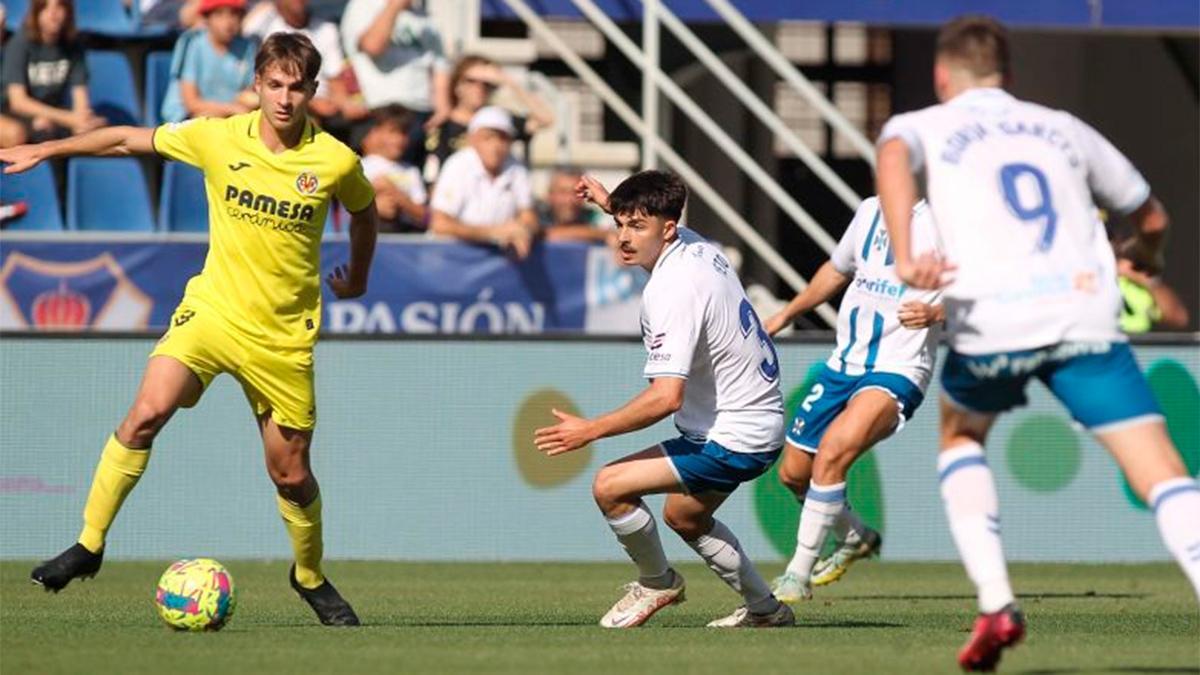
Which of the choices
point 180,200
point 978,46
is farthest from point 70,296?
point 978,46

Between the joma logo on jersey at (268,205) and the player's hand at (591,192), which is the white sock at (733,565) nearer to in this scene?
the player's hand at (591,192)

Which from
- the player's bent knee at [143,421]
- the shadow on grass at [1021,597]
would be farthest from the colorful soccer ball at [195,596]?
the shadow on grass at [1021,597]

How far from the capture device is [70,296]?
1542cm

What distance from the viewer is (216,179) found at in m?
9.48

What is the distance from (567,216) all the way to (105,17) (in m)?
3.57

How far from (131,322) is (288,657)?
7882 mm

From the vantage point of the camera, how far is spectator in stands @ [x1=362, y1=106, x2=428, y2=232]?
16031mm

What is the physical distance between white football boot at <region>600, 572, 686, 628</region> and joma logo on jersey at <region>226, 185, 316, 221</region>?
6.80 feet

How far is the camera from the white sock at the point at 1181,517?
716 cm

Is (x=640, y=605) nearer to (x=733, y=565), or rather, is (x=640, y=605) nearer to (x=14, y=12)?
(x=733, y=565)

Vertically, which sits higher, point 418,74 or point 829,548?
point 418,74

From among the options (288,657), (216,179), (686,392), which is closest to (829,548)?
(686,392)

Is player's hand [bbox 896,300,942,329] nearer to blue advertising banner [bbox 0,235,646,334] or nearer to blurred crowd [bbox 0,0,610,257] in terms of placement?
blue advertising banner [bbox 0,235,646,334]

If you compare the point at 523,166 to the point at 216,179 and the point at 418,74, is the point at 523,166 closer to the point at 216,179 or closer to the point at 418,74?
the point at 418,74
